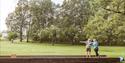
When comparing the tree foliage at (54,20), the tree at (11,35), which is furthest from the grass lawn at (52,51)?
the tree at (11,35)

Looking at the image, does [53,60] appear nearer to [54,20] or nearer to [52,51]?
[52,51]

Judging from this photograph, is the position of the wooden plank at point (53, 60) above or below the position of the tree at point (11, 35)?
above

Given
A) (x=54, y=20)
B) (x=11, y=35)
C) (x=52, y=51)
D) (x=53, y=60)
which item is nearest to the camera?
(x=53, y=60)

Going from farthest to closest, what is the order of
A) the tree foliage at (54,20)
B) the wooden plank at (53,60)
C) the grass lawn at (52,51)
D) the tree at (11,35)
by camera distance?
1. the tree at (11,35)
2. the tree foliage at (54,20)
3. the grass lawn at (52,51)
4. the wooden plank at (53,60)

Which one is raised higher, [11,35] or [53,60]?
[53,60]

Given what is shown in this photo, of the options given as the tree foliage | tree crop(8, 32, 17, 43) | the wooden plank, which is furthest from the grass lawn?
tree crop(8, 32, 17, 43)

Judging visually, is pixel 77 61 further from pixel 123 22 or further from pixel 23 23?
pixel 23 23

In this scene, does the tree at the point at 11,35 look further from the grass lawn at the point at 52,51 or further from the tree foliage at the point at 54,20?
the grass lawn at the point at 52,51

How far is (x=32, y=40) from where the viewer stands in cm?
9362

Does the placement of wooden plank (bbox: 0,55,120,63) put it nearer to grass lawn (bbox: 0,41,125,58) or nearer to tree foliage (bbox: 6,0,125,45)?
A: grass lawn (bbox: 0,41,125,58)

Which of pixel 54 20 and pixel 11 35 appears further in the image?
pixel 11 35

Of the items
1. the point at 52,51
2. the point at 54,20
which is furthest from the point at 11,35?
the point at 52,51

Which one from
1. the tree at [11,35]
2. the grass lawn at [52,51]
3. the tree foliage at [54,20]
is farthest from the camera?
the tree at [11,35]

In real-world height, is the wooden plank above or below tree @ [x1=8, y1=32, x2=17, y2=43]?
above
